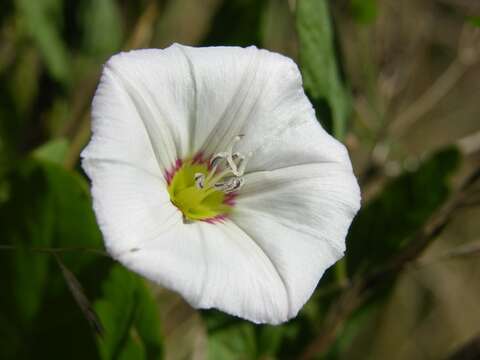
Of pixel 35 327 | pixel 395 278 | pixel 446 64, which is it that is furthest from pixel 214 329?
pixel 446 64

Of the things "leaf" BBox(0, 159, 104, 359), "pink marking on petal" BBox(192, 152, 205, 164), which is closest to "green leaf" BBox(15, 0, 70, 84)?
"leaf" BBox(0, 159, 104, 359)

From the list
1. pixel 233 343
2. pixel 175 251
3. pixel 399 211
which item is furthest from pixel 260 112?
pixel 399 211

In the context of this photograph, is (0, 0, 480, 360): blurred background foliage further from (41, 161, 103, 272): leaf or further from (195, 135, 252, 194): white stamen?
(195, 135, 252, 194): white stamen

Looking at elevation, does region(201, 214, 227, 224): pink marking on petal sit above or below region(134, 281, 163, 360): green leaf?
above

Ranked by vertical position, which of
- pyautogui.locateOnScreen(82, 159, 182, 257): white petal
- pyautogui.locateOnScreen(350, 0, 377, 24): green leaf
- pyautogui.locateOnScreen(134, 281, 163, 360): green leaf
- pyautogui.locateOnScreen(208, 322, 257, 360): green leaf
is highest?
pyautogui.locateOnScreen(350, 0, 377, 24): green leaf

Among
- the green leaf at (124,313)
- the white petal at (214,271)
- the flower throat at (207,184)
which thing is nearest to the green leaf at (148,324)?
the green leaf at (124,313)

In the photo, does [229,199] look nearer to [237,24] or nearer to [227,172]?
[227,172]

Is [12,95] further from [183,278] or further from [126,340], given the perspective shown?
[183,278]
